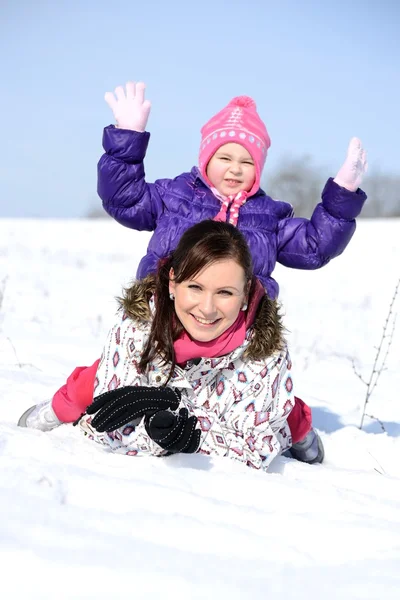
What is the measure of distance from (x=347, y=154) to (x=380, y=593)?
2.35 m

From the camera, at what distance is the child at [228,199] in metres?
3.57

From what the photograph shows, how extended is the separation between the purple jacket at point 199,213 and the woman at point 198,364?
368 mm

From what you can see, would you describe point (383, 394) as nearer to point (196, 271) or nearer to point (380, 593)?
point (196, 271)

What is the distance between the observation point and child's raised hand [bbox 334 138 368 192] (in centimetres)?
354

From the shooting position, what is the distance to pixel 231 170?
144 inches

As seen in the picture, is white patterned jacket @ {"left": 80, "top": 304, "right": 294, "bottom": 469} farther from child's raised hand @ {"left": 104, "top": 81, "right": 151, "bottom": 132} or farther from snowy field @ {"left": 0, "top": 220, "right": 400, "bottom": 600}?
child's raised hand @ {"left": 104, "top": 81, "right": 151, "bottom": 132}

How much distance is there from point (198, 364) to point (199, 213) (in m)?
0.86

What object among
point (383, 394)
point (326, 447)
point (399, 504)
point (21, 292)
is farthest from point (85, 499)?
point (21, 292)

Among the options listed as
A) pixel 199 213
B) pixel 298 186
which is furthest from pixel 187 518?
pixel 298 186

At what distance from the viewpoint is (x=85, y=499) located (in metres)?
2.31

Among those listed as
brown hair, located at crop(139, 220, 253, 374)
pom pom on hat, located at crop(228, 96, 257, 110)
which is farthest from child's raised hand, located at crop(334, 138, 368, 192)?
brown hair, located at crop(139, 220, 253, 374)

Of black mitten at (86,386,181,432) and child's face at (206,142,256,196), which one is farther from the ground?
child's face at (206,142,256,196)

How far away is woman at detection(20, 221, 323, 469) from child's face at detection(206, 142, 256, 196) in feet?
2.20

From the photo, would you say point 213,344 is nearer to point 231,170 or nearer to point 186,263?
point 186,263
